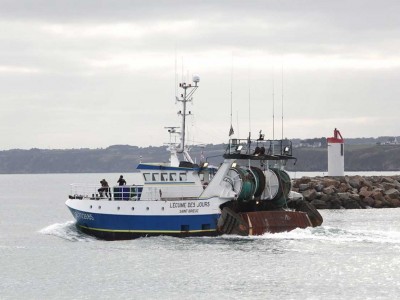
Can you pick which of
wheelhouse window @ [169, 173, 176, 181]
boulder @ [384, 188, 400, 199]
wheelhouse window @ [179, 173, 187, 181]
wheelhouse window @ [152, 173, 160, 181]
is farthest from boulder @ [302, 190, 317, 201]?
wheelhouse window @ [152, 173, 160, 181]

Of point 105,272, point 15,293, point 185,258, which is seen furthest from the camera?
point 185,258

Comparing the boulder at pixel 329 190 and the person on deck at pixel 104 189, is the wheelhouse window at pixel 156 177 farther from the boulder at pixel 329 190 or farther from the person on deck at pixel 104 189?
the boulder at pixel 329 190

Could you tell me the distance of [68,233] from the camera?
52375mm

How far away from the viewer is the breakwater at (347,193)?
7725 centimetres

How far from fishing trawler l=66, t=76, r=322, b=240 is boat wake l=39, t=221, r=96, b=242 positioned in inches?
17.8

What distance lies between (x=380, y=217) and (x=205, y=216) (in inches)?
997

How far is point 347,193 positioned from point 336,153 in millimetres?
6983

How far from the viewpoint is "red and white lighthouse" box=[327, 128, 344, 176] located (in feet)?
276

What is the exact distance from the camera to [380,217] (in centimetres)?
6806

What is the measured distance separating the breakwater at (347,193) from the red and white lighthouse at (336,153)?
2302 millimetres

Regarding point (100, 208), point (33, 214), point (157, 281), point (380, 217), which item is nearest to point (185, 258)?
point (157, 281)

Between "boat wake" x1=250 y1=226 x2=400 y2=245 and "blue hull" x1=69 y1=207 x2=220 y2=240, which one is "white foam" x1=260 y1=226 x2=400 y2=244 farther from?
"blue hull" x1=69 y1=207 x2=220 y2=240

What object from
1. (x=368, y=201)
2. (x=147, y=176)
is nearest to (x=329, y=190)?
(x=368, y=201)

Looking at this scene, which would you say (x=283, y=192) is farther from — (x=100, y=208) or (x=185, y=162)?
(x=100, y=208)
